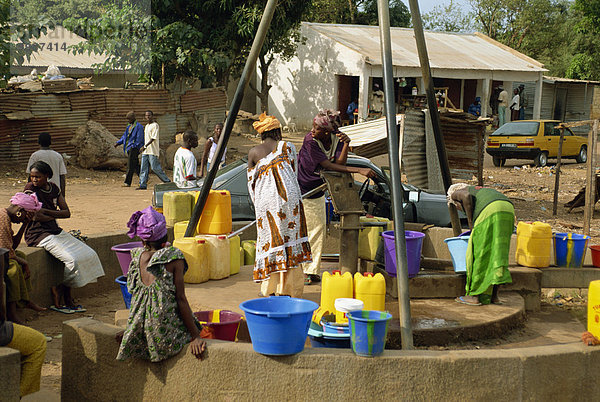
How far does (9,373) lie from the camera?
3902 mm

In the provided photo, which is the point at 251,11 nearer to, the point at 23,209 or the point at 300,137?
the point at 300,137

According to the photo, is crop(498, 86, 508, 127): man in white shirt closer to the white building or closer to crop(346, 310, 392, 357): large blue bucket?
the white building

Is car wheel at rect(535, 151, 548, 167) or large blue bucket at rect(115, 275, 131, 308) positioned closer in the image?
large blue bucket at rect(115, 275, 131, 308)

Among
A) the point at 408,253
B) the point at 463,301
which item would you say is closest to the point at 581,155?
the point at 463,301

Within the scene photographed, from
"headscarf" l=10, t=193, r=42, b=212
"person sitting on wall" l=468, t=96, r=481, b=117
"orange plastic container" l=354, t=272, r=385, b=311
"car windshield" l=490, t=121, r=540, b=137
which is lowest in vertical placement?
"orange plastic container" l=354, t=272, r=385, b=311

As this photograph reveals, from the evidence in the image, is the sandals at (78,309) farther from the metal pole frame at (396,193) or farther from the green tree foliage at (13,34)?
the green tree foliage at (13,34)

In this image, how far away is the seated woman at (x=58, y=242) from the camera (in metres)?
6.62

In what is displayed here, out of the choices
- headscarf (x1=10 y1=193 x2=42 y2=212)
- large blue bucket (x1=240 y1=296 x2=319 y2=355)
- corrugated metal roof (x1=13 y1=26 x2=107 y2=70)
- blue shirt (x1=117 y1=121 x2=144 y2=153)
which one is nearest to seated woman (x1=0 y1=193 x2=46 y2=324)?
headscarf (x1=10 y1=193 x2=42 y2=212)

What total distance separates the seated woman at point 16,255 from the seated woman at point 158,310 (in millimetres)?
1648

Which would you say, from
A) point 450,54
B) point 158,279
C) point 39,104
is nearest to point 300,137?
point 450,54

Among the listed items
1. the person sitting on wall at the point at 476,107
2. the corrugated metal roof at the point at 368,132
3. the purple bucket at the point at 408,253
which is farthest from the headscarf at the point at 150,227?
the person sitting on wall at the point at 476,107

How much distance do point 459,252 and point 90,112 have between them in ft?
46.4

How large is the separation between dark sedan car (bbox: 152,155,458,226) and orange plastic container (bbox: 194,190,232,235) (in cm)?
164

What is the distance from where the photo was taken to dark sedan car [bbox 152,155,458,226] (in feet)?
30.0
